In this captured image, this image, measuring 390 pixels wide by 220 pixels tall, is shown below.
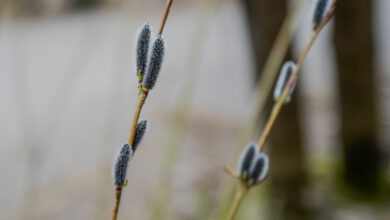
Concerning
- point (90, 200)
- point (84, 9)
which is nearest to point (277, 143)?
point (90, 200)

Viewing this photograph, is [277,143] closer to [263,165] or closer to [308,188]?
[308,188]

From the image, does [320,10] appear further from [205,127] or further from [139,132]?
[205,127]

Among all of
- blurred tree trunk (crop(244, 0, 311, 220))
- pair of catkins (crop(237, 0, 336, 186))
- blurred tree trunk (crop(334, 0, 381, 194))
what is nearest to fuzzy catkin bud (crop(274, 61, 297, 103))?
pair of catkins (crop(237, 0, 336, 186))

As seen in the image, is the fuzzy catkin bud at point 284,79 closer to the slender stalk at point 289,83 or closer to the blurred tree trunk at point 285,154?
the slender stalk at point 289,83

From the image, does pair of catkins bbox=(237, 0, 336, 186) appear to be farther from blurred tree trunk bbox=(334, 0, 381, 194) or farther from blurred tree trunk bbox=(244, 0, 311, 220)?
blurred tree trunk bbox=(334, 0, 381, 194)

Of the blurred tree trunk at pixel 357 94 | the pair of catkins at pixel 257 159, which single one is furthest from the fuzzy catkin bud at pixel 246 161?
the blurred tree trunk at pixel 357 94

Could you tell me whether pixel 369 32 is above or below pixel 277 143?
above

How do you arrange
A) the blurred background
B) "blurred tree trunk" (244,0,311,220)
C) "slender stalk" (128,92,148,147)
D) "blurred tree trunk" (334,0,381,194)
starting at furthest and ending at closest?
"blurred tree trunk" (334,0,381,194)
"blurred tree trunk" (244,0,311,220)
the blurred background
"slender stalk" (128,92,148,147)
